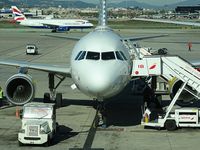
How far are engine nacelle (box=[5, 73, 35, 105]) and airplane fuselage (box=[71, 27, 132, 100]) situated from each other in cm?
354

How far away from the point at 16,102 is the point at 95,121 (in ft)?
12.3

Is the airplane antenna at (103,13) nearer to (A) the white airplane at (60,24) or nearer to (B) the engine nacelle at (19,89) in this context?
(B) the engine nacelle at (19,89)

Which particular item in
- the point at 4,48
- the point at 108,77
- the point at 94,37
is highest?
the point at 94,37

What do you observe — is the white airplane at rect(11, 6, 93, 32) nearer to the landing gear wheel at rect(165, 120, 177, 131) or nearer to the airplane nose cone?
the landing gear wheel at rect(165, 120, 177, 131)

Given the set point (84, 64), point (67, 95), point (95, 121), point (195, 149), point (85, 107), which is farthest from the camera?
point (67, 95)

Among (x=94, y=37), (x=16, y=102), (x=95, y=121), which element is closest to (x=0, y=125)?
(x=16, y=102)

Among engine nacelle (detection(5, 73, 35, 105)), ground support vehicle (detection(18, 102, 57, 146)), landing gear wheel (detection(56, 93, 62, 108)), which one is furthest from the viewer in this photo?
landing gear wheel (detection(56, 93, 62, 108))

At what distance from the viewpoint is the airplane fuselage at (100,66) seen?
632 inches

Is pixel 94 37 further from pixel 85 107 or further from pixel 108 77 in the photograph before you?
pixel 85 107

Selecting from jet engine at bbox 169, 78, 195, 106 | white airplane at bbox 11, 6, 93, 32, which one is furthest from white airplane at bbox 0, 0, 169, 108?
white airplane at bbox 11, 6, 93, 32

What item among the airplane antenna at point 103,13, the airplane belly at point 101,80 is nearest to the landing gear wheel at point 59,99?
the airplane antenna at point 103,13

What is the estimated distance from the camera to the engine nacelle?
20500 mm

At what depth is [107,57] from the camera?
16.9 metres

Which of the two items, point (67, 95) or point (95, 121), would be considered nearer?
point (95, 121)
